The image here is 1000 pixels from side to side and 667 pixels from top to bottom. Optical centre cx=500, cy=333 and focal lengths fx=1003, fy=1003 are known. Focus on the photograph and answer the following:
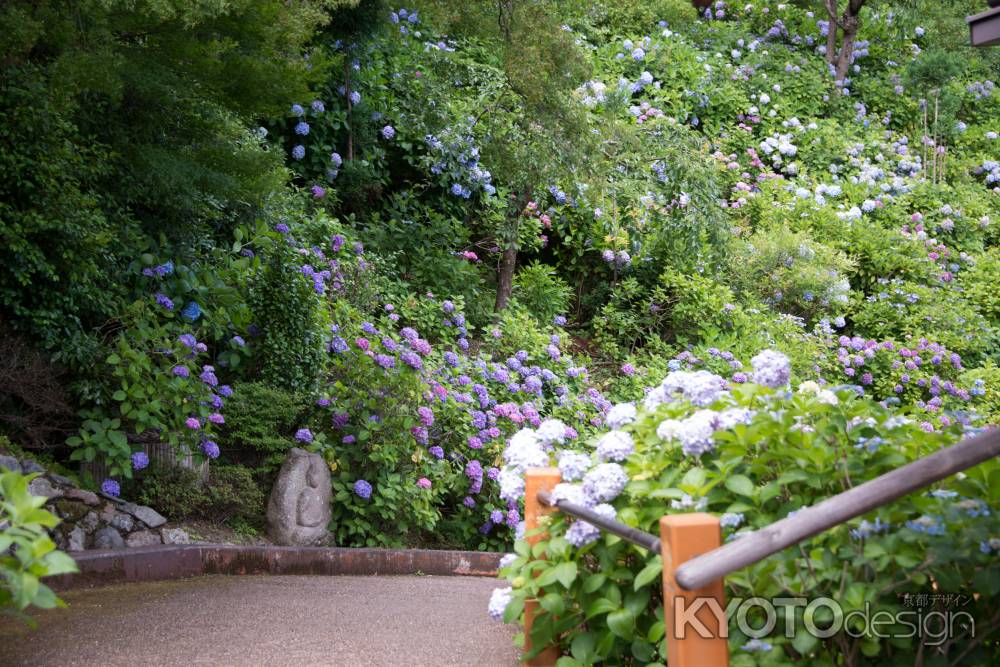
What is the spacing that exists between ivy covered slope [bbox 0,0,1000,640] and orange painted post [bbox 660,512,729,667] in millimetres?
200

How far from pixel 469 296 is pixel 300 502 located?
10.5 feet

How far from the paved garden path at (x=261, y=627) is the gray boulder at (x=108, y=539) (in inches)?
13.9

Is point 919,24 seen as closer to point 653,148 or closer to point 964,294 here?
point 964,294

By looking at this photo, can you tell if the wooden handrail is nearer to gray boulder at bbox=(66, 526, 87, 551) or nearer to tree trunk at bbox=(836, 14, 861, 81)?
gray boulder at bbox=(66, 526, 87, 551)

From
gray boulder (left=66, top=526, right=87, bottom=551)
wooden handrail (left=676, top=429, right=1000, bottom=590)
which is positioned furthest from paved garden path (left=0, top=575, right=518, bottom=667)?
wooden handrail (left=676, top=429, right=1000, bottom=590)

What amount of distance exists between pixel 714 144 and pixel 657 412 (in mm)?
9798

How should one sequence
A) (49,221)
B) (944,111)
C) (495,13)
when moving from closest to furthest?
(49,221) < (495,13) < (944,111)

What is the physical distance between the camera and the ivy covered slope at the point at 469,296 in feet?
9.73

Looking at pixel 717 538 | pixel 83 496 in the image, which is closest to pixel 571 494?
pixel 717 538

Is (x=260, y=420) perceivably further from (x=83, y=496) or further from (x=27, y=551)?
(x=27, y=551)

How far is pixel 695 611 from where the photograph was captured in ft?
7.93

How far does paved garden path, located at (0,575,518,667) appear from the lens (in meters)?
3.70

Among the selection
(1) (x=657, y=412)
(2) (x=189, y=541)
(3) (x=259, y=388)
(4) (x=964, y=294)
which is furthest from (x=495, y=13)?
Result: (4) (x=964, y=294)

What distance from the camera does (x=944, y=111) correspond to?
14594 millimetres
